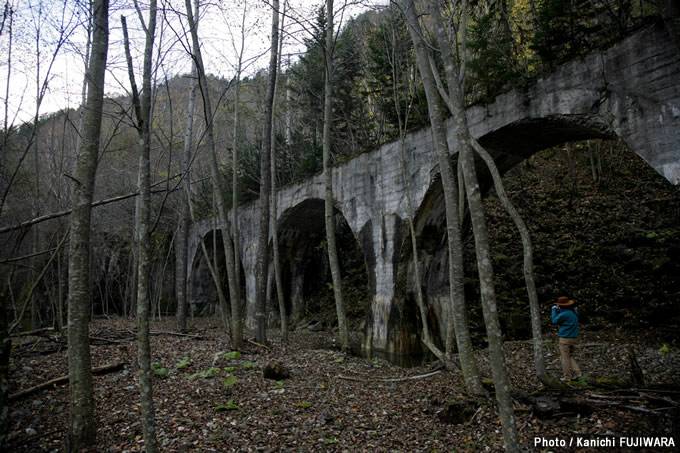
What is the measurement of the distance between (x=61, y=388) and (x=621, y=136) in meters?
8.49

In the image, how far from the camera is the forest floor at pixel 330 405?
3788 millimetres

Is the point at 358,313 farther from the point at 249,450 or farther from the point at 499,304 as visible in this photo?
the point at 249,450

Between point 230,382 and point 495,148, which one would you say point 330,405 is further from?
point 495,148

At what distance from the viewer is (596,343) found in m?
7.73

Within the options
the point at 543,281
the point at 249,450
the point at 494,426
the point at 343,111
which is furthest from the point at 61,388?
the point at 343,111

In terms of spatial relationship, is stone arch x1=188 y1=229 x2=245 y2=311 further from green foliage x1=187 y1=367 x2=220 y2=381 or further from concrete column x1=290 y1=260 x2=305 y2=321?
green foliage x1=187 y1=367 x2=220 y2=381

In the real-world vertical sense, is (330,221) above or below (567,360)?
above

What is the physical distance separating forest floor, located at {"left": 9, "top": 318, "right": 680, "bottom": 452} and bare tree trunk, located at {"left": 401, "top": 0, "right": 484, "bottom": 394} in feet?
1.28

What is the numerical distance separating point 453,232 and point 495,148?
4.20 meters

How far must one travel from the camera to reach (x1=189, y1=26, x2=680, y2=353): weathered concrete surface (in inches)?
222

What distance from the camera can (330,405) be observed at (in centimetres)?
540

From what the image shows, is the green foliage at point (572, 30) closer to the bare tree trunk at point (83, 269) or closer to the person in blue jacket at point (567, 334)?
the person in blue jacket at point (567, 334)

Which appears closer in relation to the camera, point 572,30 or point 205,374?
point 205,374

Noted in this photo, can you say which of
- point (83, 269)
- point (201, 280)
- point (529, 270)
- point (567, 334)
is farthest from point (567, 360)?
point (201, 280)
